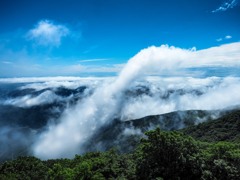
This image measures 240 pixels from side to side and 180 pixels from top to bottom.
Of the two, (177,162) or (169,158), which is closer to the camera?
(177,162)

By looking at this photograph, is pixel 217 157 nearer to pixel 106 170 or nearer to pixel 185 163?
pixel 185 163

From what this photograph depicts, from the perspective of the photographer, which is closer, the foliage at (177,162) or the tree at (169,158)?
the foliage at (177,162)

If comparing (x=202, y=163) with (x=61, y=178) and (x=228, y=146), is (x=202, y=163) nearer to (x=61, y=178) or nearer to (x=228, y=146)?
(x=228, y=146)

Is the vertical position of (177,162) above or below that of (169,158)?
below

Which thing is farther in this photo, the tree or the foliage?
the tree

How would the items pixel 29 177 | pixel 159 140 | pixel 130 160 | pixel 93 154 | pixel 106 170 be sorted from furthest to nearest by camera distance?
pixel 29 177 < pixel 93 154 < pixel 130 160 < pixel 106 170 < pixel 159 140

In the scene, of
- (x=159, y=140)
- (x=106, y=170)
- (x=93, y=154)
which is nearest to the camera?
(x=159, y=140)

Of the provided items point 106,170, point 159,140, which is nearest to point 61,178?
point 106,170

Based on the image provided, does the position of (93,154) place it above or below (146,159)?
below

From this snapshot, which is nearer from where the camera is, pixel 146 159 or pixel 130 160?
pixel 146 159

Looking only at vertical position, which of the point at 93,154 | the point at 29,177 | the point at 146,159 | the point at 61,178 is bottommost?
the point at 29,177
